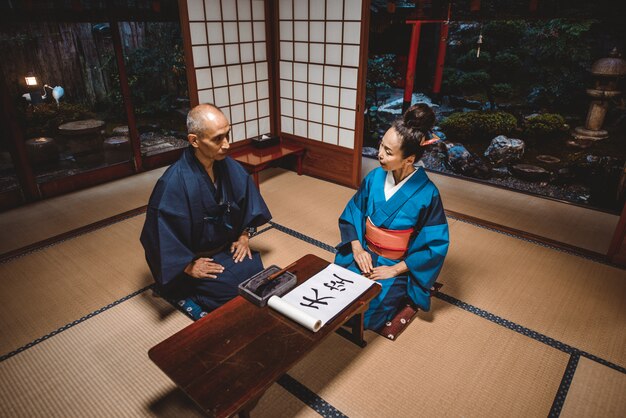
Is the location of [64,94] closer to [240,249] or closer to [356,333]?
[240,249]

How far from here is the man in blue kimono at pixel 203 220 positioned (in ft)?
7.32

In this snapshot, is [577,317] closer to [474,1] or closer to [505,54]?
[474,1]

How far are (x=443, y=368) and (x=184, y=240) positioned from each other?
1.71 metres

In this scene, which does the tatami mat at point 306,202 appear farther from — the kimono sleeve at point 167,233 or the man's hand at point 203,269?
the kimono sleeve at point 167,233

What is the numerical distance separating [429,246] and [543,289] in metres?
1.28

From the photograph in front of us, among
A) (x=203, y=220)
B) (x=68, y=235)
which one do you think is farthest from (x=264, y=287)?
(x=68, y=235)

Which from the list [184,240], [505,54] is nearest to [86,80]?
[184,240]

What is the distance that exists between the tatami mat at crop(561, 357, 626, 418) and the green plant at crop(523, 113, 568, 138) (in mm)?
6500

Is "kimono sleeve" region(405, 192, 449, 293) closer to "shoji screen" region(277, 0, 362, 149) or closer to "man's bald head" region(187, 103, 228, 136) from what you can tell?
"man's bald head" region(187, 103, 228, 136)

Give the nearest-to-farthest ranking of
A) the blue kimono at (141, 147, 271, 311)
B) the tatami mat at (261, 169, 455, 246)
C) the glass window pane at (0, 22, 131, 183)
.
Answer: the blue kimono at (141, 147, 271, 311) → the tatami mat at (261, 169, 455, 246) → the glass window pane at (0, 22, 131, 183)

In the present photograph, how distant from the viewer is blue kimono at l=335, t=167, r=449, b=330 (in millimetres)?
2309

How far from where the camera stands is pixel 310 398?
6.59 feet

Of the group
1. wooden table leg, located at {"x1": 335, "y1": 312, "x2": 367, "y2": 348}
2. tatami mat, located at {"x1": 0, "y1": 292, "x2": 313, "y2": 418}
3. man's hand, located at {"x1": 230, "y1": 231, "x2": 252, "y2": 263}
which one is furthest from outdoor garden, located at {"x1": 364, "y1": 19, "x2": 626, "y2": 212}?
tatami mat, located at {"x1": 0, "y1": 292, "x2": 313, "y2": 418}

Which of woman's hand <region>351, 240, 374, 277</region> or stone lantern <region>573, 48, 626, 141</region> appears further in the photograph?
stone lantern <region>573, 48, 626, 141</region>
